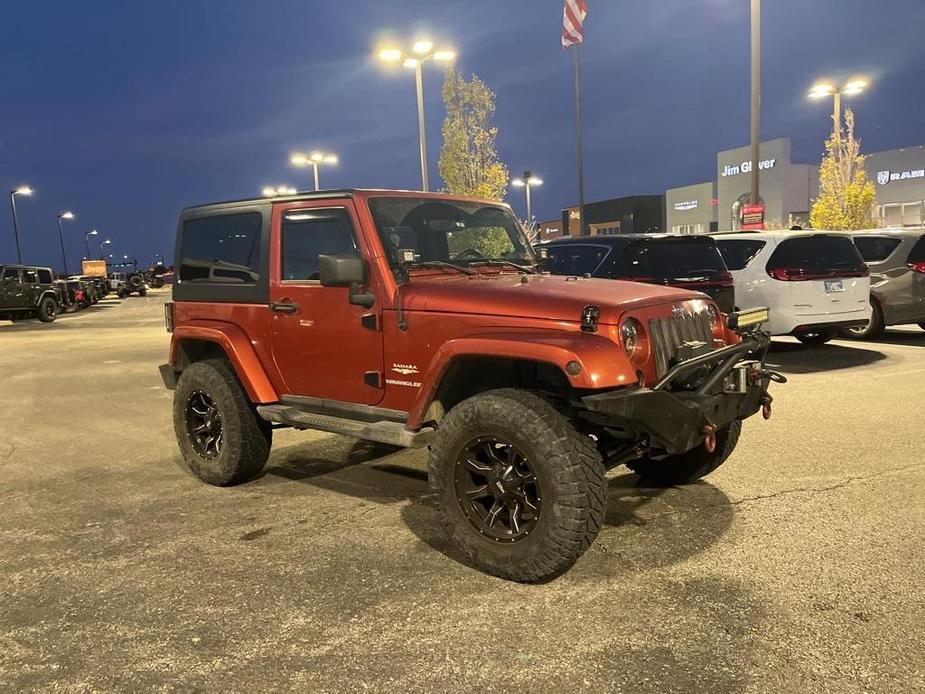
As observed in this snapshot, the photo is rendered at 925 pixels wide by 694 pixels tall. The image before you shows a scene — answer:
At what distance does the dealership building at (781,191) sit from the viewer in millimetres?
38219

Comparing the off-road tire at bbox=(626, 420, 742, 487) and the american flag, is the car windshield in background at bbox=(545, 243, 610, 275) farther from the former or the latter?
the american flag

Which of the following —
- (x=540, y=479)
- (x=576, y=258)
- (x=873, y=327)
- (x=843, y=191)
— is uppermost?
(x=843, y=191)

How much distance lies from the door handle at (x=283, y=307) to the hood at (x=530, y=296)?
886 mm

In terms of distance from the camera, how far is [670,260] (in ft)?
27.6

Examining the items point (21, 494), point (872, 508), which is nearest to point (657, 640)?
point (872, 508)

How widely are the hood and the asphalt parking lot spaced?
1310 mm

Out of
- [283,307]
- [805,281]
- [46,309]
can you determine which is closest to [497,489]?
[283,307]

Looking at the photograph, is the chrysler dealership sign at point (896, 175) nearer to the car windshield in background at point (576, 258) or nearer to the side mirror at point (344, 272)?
the car windshield in background at point (576, 258)

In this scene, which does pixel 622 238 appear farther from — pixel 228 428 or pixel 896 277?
pixel 896 277

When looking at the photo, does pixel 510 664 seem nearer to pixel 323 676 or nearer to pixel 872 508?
pixel 323 676

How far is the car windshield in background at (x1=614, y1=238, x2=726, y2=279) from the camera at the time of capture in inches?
323

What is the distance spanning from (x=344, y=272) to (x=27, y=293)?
82.0 feet

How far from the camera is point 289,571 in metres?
3.70

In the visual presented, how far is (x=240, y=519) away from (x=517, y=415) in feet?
6.93
